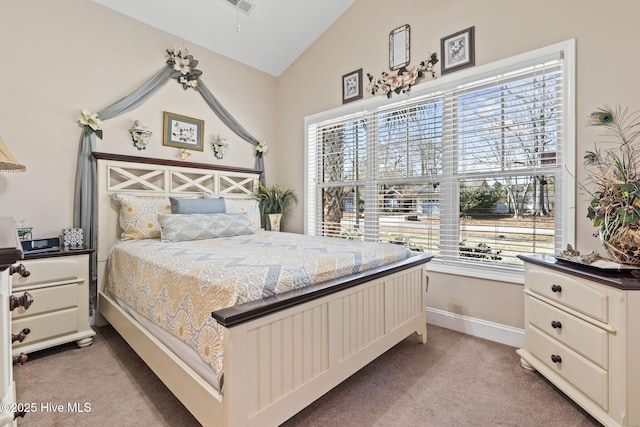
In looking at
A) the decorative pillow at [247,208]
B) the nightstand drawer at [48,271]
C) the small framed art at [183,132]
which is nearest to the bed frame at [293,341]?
the nightstand drawer at [48,271]

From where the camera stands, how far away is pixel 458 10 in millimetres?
2666

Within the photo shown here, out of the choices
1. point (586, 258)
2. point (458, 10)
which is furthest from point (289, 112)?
point (586, 258)

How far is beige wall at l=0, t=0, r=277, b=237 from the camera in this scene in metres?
2.43

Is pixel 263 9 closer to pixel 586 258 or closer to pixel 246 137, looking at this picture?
pixel 246 137

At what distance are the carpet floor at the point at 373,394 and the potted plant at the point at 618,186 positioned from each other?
930mm

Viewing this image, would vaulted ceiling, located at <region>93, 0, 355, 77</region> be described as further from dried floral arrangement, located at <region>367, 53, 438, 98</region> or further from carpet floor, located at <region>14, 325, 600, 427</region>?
carpet floor, located at <region>14, 325, 600, 427</region>

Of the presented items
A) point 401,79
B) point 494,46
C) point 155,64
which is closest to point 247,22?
point 155,64

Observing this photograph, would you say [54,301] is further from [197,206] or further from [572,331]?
[572,331]

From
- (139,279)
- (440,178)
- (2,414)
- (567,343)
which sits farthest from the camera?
(440,178)

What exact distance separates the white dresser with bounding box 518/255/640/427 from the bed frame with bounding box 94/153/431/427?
77 centimetres

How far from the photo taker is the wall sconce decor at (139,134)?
3.00 metres

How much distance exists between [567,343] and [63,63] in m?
4.21

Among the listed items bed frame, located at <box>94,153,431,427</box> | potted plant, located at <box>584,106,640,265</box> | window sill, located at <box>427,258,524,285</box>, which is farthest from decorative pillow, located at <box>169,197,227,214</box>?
potted plant, located at <box>584,106,640,265</box>

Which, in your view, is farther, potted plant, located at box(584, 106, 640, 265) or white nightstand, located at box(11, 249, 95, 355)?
white nightstand, located at box(11, 249, 95, 355)
